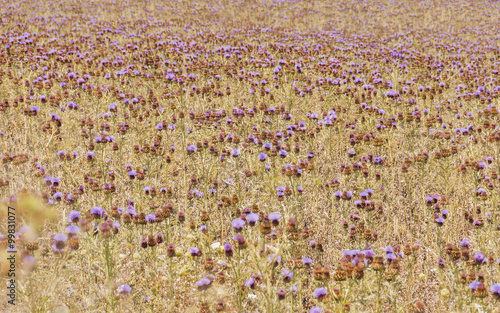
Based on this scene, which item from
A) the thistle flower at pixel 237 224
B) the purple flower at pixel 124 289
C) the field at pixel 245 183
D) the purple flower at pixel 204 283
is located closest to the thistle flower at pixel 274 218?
the field at pixel 245 183

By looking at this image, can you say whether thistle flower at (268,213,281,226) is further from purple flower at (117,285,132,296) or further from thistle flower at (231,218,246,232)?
purple flower at (117,285,132,296)

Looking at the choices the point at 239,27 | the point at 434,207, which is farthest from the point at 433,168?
the point at 239,27

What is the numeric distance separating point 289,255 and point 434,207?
1403mm

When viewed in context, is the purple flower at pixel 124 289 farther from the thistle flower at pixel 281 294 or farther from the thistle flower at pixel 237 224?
the thistle flower at pixel 281 294

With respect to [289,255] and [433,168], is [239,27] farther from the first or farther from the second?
[289,255]

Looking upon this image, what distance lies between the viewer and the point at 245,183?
5016 mm

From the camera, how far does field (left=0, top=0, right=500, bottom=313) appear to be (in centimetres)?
288

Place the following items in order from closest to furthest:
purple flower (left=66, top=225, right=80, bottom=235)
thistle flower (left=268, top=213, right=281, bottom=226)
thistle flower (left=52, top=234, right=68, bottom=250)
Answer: thistle flower (left=52, top=234, right=68, bottom=250) < purple flower (left=66, top=225, right=80, bottom=235) < thistle flower (left=268, top=213, right=281, bottom=226)

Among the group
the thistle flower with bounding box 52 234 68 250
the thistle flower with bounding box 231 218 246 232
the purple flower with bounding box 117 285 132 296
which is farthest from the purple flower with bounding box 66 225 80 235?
the thistle flower with bounding box 231 218 246 232

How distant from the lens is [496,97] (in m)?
7.14

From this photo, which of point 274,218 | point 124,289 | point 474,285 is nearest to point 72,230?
point 124,289

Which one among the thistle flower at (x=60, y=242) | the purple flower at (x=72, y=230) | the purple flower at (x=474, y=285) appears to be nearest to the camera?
the purple flower at (x=474, y=285)

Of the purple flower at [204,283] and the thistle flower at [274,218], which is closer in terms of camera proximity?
the purple flower at [204,283]

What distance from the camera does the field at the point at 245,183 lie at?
2877mm
